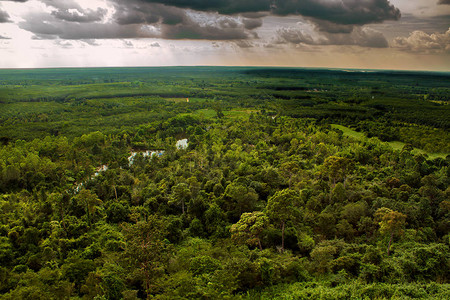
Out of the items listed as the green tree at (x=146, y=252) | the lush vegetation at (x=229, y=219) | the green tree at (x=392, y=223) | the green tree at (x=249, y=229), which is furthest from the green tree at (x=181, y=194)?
the green tree at (x=392, y=223)

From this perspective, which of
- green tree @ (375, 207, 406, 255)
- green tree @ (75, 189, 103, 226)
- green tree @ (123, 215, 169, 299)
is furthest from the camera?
green tree @ (75, 189, 103, 226)

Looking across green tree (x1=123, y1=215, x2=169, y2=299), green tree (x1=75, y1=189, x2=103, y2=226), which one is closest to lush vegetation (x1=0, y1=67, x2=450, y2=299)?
green tree (x1=123, y1=215, x2=169, y2=299)

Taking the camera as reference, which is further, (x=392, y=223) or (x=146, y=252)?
(x=392, y=223)

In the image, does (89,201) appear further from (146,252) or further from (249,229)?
(249,229)

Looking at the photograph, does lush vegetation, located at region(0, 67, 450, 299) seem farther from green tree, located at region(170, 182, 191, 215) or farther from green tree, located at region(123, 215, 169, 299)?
green tree, located at region(170, 182, 191, 215)

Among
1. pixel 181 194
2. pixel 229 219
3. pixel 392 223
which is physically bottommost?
pixel 229 219

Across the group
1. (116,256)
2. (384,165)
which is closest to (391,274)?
(116,256)

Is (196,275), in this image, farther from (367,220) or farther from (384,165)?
(384,165)

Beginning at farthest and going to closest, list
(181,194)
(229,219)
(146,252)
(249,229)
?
(181,194) < (229,219) < (249,229) < (146,252)

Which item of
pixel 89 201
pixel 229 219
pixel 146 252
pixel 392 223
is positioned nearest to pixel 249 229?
pixel 229 219

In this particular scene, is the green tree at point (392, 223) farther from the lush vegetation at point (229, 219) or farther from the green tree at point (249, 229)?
the green tree at point (249, 229)

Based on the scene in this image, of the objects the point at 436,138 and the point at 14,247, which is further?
the point at 436,138
